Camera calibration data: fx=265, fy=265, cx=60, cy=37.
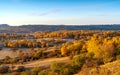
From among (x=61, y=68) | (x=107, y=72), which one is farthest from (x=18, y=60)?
(x=107, y=72)

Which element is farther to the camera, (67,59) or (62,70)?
(67,59)

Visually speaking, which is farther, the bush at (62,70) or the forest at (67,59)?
the bush at (62,70)

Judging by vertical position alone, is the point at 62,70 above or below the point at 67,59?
above

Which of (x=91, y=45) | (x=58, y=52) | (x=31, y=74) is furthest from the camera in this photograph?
(x=58, y=52)

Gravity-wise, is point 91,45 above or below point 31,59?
above

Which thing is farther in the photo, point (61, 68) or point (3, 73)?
point (3, 73)

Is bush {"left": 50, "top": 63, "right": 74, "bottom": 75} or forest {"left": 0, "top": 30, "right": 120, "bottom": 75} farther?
bush {"left": 50, "top": 63, "right": 74, "bottom": 75}

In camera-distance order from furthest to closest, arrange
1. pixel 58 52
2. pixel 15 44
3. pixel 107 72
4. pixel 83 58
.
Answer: pixel 15 44
pixel 58 52
pixel 83 58
pixel 107 72

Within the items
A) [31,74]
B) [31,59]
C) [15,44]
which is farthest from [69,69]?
[15,44]

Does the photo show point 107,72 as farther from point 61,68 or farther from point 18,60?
point 18,60
